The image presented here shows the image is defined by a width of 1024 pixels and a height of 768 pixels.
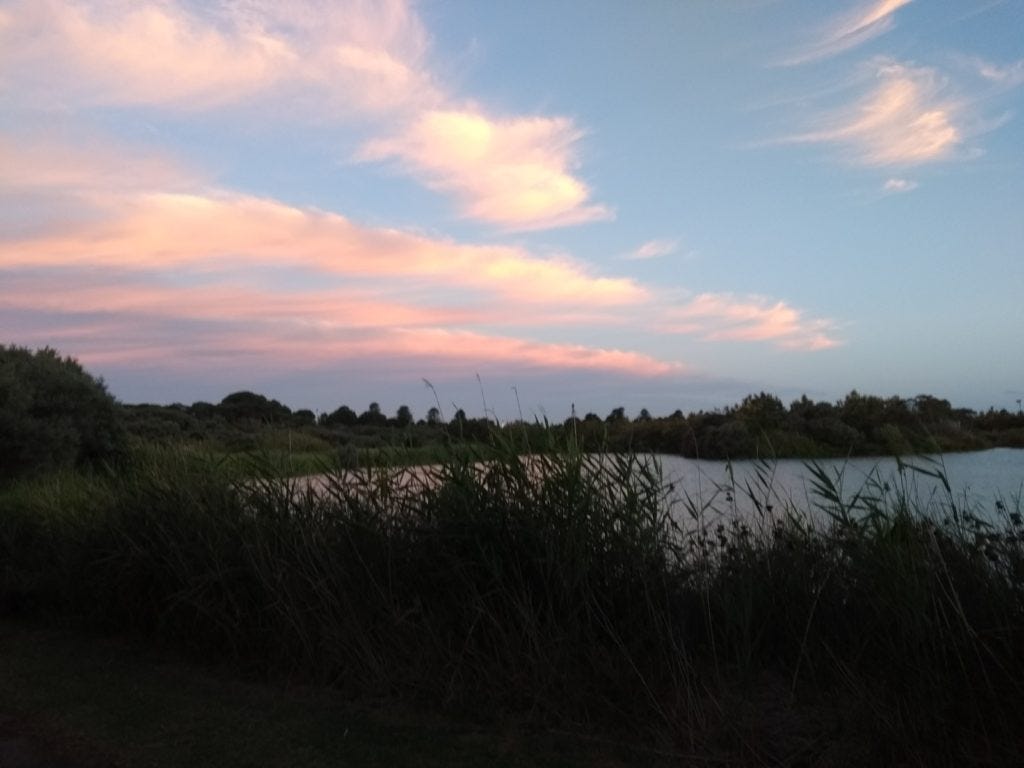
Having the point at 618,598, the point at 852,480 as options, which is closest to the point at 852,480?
the point at 852,480

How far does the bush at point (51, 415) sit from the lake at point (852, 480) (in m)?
10.7

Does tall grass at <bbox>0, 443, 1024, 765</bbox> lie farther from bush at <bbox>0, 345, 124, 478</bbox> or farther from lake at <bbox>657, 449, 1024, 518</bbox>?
bush at <bbox>0, 345, 124, 478</bbox>

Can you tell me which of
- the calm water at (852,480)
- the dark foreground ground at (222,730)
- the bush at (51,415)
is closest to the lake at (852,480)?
the calm water at (852,480)

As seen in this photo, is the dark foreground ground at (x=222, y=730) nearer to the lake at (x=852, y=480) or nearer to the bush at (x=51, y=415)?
the lake at (x=852, y=480)

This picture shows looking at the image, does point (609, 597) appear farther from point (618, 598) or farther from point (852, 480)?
point (852, 480)

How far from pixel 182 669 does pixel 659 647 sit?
15.6 ft

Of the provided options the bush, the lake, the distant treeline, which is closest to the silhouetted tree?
the distant treeline

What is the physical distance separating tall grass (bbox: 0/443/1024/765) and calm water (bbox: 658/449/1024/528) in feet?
0.17

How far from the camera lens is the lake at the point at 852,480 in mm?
7047

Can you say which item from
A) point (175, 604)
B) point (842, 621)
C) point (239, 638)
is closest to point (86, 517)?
point (175, 604)

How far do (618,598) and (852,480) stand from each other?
2.04 m

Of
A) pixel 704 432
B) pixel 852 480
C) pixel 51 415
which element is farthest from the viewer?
pixel 51 415

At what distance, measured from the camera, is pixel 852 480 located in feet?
25.5

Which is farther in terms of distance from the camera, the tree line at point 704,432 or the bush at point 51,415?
the bush at point 51,415
